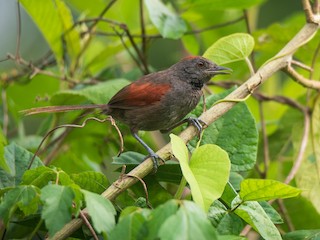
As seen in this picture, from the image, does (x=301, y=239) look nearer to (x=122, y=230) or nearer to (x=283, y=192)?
(x=283, y=192)

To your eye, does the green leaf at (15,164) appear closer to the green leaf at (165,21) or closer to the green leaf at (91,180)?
the green leaf at (91,180)

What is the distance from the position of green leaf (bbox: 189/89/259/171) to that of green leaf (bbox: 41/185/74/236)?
105 centimetres

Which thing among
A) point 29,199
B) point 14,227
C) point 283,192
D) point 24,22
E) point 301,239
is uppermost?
point 24,22

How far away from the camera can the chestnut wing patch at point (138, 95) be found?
11.6 ft

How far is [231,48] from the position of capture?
10.2 feet

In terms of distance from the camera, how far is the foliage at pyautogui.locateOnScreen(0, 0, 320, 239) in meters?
1.95

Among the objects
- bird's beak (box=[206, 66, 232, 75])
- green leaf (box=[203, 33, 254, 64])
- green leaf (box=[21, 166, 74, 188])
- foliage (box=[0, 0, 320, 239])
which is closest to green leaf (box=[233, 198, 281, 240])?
foliage (box=[0, 0, 320, 239])

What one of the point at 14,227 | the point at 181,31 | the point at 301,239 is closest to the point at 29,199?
the point at 14,227

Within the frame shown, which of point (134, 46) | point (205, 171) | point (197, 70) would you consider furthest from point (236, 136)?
point (134, 46)

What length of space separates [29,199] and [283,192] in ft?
3.06

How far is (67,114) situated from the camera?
3.79m

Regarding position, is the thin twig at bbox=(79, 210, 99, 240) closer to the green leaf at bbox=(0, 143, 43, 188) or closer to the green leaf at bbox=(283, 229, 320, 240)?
the green leaf at bbox=(0, 143, 43, 188)

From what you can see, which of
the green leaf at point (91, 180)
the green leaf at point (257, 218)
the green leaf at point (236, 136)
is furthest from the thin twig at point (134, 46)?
the green leaf at point (257, 218)

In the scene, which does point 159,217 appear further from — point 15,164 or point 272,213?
point 15,164
